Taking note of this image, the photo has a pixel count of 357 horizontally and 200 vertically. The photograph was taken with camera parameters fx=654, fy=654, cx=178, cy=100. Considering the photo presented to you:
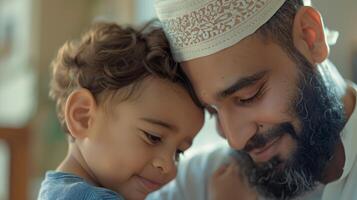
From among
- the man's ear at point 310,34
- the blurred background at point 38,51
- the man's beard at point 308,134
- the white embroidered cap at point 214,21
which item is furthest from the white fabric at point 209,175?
the blurred background at point 38,51

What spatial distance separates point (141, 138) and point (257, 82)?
22 cm

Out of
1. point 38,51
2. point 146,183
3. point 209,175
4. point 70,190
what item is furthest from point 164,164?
point 38,51

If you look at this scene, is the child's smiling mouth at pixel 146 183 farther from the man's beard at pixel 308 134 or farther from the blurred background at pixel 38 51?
the blurred background at pixel 38 51

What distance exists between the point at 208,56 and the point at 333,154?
11.8 inches

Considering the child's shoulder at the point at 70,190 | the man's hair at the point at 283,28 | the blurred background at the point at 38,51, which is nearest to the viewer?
the child's shoulder at the point at 70,190

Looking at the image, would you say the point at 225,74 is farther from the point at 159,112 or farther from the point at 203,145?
the point at 203,145

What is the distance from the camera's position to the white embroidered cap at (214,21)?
112 cm

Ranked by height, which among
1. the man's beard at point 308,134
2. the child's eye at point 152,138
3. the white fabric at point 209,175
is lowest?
the white fabric at point 209,175

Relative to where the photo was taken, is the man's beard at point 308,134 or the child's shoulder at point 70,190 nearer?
the child's shoulder at point 70,190

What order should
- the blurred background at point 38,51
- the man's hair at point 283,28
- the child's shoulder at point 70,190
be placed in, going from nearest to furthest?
the child's shoulder at point 70,190 → the man's hair at point 283,28 → the blurred background at point 38,51

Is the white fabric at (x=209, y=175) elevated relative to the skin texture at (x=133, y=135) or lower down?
lower down

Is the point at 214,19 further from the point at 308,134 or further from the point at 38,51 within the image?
the point at 38,51

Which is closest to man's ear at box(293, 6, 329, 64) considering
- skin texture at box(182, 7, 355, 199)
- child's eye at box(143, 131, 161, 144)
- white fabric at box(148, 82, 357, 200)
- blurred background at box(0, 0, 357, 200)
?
skin texture at box(182, 7, 355, 199)

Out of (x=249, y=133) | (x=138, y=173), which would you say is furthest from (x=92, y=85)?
(x=249, y=133)
